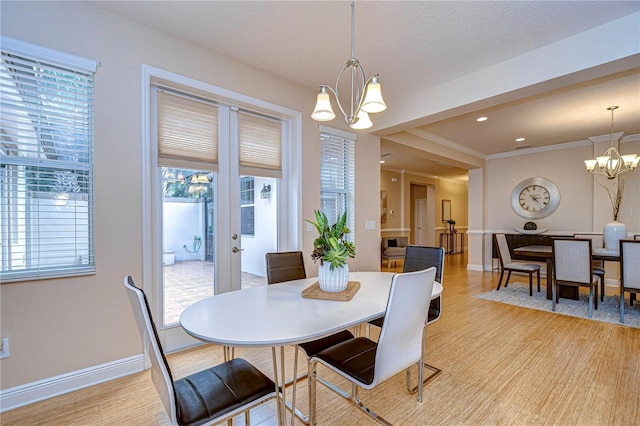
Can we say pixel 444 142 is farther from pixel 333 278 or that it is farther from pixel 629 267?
pixel 333 278

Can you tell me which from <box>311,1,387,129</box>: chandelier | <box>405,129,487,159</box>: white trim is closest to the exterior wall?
<box>311,1,387,129</box>: chandelier

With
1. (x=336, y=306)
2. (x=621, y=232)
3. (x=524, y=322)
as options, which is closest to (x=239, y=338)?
(x=336, y=306)

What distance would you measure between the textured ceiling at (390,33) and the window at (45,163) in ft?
2.09

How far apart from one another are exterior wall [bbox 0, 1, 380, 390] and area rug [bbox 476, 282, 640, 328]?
4.68 meters

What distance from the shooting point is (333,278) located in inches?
71.5

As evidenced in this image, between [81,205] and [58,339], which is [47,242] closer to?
[81,205]

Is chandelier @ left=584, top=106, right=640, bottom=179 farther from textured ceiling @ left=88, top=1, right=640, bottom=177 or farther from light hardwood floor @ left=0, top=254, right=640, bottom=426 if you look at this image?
light hardwood floor @ left=0, top=254, right=640, bottom=426

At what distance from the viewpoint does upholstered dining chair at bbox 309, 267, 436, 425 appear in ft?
4.36

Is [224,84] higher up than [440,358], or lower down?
higher up

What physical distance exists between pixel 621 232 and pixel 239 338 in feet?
17.3

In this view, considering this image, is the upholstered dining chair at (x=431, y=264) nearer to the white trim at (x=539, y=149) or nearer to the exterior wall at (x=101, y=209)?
the exterior wall at (x=101, y=209)

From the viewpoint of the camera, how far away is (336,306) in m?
1.63

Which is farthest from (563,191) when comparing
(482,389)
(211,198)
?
(211,198)

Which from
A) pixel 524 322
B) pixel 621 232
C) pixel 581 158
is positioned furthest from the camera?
pixel 581 158
